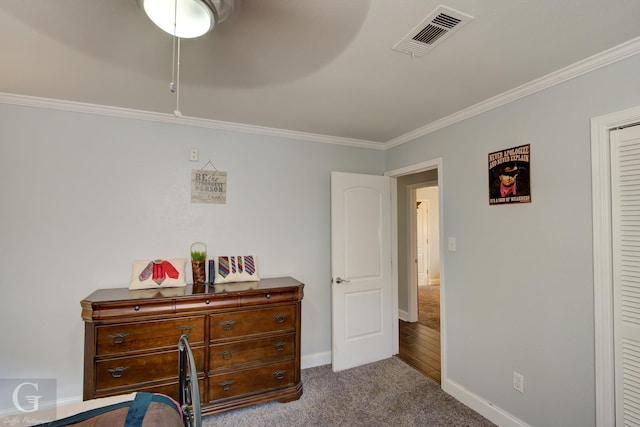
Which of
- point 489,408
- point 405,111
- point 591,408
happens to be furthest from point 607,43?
point 489,408

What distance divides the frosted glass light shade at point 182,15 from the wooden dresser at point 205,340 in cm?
176

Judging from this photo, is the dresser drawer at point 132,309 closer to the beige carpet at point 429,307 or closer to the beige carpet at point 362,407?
the beige carpet at point 362,407

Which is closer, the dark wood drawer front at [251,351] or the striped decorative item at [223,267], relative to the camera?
the dark wood drawer front at [251,351]

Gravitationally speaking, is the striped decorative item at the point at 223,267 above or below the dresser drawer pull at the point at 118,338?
above

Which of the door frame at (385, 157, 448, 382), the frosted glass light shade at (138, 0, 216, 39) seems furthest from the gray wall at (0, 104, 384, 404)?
the frosted glass light shade at (138, 0, 216, 39)

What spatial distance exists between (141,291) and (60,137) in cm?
142

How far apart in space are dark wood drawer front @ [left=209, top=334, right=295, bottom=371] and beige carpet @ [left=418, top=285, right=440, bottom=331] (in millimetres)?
2687

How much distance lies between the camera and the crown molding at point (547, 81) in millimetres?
1599

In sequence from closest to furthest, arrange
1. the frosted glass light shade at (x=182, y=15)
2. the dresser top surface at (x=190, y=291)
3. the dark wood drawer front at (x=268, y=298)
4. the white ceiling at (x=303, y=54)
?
the frosted glass light shade at (x=182, y=15), the white ceiling at (x=303, y=54), the dresser top surface at (x=190, y=291), the dark wood drawer front at (x=268, y=298)

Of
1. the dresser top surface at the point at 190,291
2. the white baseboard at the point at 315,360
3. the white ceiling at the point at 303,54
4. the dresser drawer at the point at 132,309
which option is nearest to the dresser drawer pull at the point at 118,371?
the dresser drawer at the point at 132,309

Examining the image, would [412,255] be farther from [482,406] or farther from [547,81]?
[547,81]

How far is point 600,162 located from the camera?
1.70m

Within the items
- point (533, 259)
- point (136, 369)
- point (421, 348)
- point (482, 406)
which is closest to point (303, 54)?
point (533, 259)

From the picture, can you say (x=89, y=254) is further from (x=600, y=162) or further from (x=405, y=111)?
(x=600, y=162)
